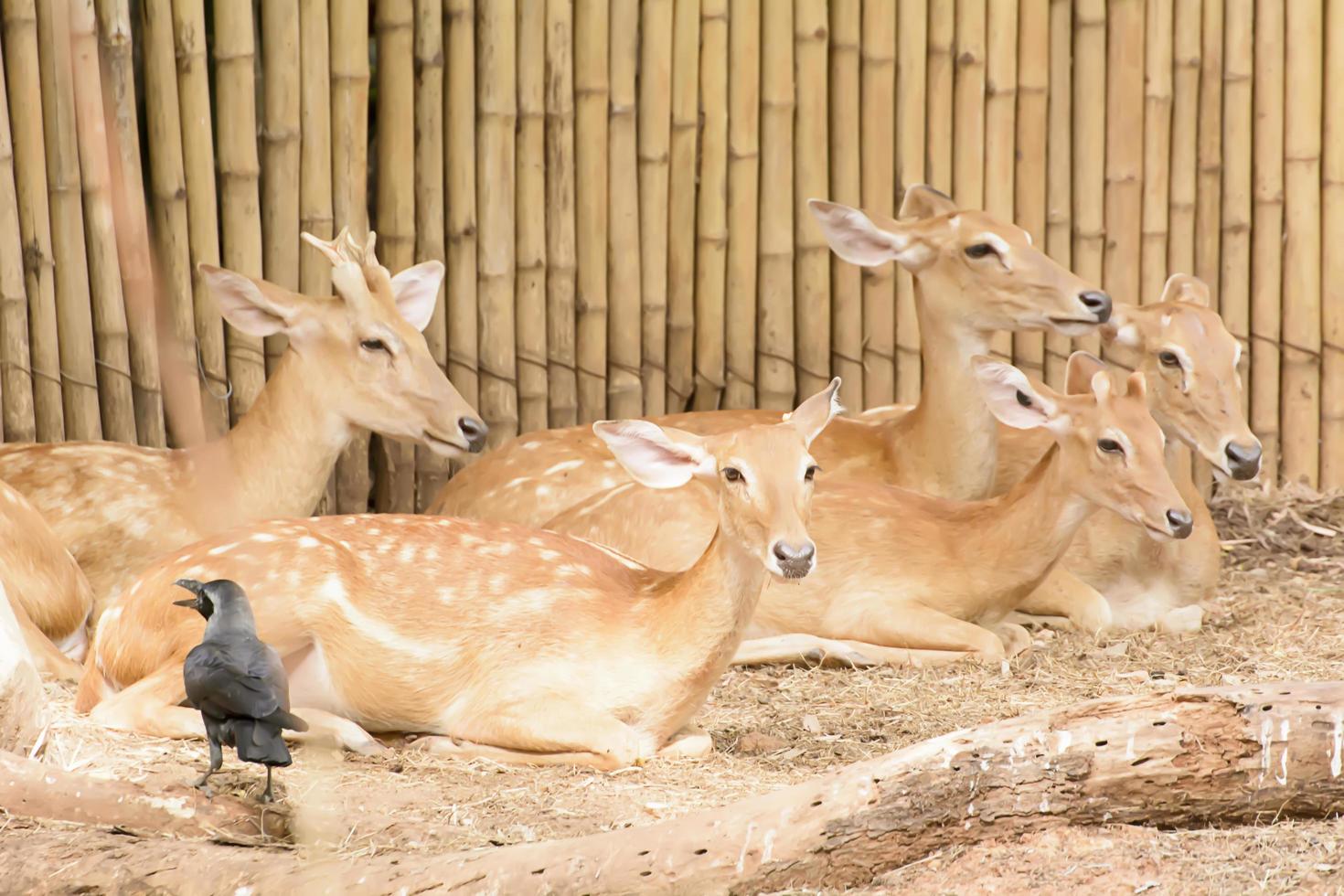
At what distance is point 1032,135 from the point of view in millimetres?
8633

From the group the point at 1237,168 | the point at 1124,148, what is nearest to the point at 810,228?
the point at 1124,148

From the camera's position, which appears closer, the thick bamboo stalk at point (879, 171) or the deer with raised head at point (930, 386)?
the deer with raised head at point (930, 386)

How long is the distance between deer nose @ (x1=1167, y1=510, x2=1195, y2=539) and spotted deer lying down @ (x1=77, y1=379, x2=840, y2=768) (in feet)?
4.90

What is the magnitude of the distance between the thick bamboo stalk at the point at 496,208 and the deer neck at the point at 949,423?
173cm

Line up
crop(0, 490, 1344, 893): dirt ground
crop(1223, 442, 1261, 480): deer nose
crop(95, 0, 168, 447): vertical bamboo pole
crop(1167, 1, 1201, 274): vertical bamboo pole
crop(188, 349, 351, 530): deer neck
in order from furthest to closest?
crop(1167, 1, 1201, 274): vertical bamboo pole < crop(95, 0, 168, 447): vertical bamboo pole < crop(1223, 442, 1261, 480): deer nose < crop(188, 349, 351, 530): deer neck < crop(0, 490, 1344, 893): dirt ground

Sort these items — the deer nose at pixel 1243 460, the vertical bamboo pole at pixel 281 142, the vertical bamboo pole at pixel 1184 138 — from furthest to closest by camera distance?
the vertical bamboo pole at pixel 1184 138 < the vertical bamboo pole at pixel 281 142 < the deer nose at pixel 1243 460

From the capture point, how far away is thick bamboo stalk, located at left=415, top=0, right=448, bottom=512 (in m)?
7.68

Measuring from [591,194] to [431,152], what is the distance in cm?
72

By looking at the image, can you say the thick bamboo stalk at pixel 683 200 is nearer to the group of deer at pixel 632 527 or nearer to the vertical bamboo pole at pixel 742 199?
the vertical bamboo pole at pixel 742 199

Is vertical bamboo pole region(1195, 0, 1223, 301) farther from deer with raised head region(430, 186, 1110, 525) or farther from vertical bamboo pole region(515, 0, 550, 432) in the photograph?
vertical bamboo pole region(515, 0, 550, 432)

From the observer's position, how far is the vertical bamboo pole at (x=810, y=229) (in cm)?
828

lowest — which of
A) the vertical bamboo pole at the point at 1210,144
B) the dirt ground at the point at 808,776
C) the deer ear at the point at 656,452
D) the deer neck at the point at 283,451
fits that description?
the dirt ground at the point at 808,776

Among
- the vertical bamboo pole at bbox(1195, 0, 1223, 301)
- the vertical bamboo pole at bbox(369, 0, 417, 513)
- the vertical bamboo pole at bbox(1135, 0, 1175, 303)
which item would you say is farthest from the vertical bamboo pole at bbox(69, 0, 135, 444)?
the vertical bamboo pole at bbox(1195, 0, 1223, 301)

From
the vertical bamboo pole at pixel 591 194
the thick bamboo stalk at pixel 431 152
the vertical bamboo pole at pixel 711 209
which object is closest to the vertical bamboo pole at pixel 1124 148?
the vertical bamboo pole at pixel 711 209
